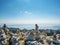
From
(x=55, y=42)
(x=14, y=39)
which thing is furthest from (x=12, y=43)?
(x=55, y=42)

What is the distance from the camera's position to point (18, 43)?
10.9ft

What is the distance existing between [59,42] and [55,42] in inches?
4.7

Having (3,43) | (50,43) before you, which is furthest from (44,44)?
(3,43)

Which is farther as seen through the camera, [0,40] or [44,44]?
[0,40]

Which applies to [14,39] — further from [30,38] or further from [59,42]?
[59,42]

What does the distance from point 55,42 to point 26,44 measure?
0.97 m

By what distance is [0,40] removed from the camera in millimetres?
3834

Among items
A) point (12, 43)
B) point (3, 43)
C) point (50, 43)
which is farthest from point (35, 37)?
point (3, 43)

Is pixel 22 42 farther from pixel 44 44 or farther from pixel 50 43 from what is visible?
pixel 50 43

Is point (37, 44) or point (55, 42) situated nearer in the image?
point (37, 44)

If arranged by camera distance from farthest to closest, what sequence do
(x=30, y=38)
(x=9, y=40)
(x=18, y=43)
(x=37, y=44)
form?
(x=9, y=40) → (x=30, y=38) → (x=18, y=43) → (x=37, y=44)

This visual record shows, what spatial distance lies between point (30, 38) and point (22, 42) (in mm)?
282

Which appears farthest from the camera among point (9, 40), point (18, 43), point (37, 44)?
point (9, 40)

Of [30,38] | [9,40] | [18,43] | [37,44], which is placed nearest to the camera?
[37,44]
